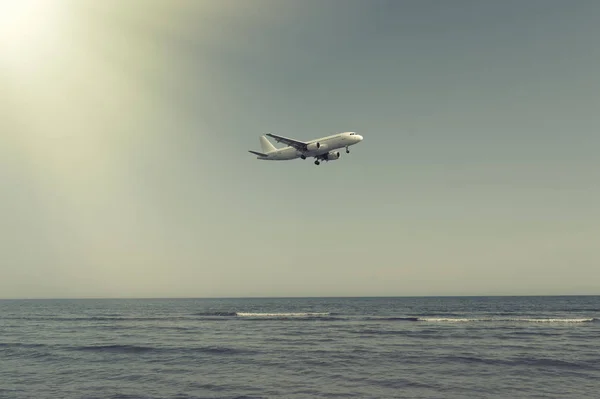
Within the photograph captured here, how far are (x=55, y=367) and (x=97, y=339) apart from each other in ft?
58.2

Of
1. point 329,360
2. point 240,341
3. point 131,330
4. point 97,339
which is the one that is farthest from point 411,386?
point 131,330

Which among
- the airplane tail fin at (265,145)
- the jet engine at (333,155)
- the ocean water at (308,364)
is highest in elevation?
the airplane tail fin at (265,145)

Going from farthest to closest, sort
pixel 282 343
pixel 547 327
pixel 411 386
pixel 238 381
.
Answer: pixel 547 327, pixel 282 343, pixel 238 381, pixel 411 386

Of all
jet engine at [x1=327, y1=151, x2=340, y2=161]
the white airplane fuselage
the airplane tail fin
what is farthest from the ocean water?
the airplane tail fin

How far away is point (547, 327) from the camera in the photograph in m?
57.1

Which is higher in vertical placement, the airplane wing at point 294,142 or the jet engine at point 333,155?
the airplane wing at point 294,142

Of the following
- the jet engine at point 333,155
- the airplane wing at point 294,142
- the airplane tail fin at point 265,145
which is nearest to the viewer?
the airplane wing at point 294,142

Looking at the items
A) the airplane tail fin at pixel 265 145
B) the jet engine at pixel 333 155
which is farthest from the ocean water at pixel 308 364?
the airplane tail fin at pixel 265 145

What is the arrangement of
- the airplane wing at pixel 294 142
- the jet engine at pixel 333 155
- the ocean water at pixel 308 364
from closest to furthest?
1. the ocean water at pixel 308 364
2. the airplane wing at pixel 294 142
3. the jet engine at pixel 333 155

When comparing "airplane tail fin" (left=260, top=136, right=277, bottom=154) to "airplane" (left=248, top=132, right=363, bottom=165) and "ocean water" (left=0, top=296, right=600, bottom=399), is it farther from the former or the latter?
"ocean water" (left=0, top=296, right=600, bottom=399)

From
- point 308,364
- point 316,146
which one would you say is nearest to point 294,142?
point 316,146

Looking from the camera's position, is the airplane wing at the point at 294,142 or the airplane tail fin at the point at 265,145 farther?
the airplane tail fin at the point at 265,145

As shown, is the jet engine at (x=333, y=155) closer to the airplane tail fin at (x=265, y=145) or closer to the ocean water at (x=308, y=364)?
the airplane tail fin at (x=265, y=145)

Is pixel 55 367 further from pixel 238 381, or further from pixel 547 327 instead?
pixel 547 327
